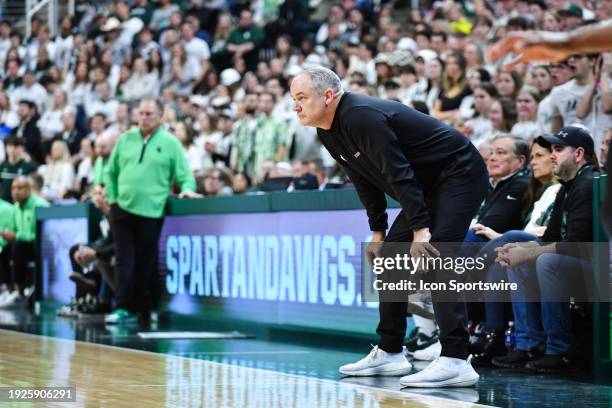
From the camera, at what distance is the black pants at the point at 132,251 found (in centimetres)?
1055

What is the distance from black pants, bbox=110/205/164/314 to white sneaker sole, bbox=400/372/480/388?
5.26 m

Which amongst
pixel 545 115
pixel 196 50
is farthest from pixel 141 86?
pixel 545 115

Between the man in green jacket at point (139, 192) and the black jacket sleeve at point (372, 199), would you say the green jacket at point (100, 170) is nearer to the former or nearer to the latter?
the man in green jacket at point (139, 192)

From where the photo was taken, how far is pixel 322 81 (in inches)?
230

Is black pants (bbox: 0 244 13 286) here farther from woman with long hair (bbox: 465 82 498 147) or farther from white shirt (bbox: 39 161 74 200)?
woman with long hair (bbox: 465 82 498 147)

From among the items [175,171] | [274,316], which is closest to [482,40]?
[175,171]

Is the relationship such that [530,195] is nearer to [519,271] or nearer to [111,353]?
[519,271]

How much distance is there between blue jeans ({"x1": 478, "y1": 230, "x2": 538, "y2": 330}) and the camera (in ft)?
22.3

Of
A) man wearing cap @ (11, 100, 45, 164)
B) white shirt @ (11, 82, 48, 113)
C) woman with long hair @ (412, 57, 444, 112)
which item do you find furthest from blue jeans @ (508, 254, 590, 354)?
white shirt @ (11, 82, 48, 113)

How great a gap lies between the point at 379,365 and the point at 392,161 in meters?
1.25

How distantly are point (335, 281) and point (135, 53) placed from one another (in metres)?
11.2

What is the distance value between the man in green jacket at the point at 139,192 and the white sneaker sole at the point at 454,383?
17.0ft

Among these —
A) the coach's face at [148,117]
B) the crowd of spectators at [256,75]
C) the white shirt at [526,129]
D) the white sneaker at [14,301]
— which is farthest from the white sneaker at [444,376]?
the white sneaker at [14,301]

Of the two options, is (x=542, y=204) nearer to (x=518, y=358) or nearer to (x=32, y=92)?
(x=518, y=358)
